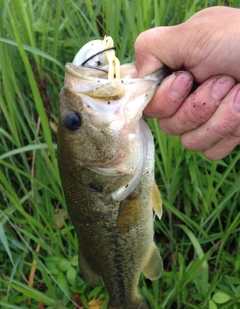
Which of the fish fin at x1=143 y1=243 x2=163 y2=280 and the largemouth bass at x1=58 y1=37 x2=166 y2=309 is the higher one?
the largemouth bass at x1=58 y1=37 x2=166 y2=309

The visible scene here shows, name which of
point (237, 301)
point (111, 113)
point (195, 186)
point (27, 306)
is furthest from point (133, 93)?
point (27, 306)

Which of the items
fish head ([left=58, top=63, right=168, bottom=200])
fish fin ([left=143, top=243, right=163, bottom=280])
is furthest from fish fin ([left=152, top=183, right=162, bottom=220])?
fish fin ([left=143, top=243, right=163, bottom=280])

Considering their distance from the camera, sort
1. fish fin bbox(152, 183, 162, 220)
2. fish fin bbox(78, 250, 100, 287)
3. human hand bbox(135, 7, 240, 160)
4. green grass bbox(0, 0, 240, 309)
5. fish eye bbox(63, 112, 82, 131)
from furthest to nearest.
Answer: green grass bbox(0, 0, 240, 309) < fish fin bbox(78, 250, 100, 287) < fish fin bbox(152, 183, 162, 220) < fish eye bbox(63, 112, 82, 131) < human hand bbox(135, 7, 240, 160)

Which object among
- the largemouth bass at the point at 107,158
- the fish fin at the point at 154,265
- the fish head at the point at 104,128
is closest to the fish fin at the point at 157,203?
the largemouth bass at the point at 107,158

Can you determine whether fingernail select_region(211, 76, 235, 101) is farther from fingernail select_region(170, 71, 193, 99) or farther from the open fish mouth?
the open fish mouth

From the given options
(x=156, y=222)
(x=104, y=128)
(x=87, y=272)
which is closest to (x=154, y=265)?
(x=87, y=272)

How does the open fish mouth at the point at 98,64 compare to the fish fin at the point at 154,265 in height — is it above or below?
above

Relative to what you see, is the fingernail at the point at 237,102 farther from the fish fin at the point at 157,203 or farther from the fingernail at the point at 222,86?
the fish fin at the point at 157,203
